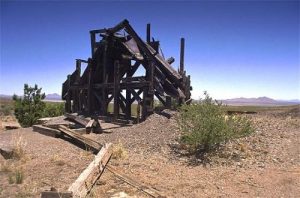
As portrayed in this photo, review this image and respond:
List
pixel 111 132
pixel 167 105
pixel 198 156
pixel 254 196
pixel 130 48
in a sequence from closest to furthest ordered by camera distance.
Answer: pixel 254 196, pixel 198 156, pixel 111 132, pixel 167 105, pixel 130 48

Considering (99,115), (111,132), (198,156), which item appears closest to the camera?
(198,156)

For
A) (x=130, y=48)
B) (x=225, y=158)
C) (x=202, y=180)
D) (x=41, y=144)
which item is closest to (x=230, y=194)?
(x=202, y=180)

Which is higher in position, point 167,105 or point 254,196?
point 167,105

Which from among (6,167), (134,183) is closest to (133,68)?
(6,167)

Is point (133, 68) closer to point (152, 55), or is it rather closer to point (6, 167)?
point (152, 55)

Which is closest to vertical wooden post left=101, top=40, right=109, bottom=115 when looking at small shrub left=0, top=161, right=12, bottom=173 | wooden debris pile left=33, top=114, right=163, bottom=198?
wooden debris pile left=33, top=114, right=163, bottom=198

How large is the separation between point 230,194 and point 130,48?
1279 cm

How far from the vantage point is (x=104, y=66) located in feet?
67.6

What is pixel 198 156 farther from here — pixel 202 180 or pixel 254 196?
pixel 254 196

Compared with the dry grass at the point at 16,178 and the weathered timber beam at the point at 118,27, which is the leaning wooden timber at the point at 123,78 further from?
the dry grass at the point at 16,178

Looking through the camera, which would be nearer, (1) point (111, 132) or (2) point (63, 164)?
(2) point (63, 164)

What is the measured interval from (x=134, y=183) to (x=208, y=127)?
3265 millimetres

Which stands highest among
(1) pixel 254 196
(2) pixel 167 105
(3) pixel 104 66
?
(3) pixel 104 66

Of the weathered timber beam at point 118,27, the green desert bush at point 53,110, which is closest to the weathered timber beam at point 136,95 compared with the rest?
the weathered timber beam at point 118,27
